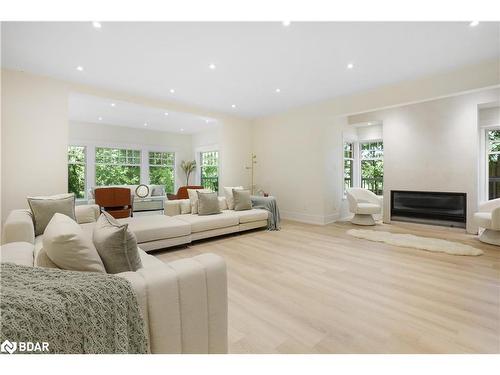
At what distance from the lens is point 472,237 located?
4.28 meters

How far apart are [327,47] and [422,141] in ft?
11.5

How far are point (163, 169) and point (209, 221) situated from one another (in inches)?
234

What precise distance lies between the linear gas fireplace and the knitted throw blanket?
5.87 m

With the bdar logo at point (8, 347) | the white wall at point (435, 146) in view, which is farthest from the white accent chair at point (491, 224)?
the bdar logo at point (8, 347)

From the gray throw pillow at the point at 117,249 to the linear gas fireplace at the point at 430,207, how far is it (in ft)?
18.8

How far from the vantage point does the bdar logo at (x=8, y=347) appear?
0.81 metres

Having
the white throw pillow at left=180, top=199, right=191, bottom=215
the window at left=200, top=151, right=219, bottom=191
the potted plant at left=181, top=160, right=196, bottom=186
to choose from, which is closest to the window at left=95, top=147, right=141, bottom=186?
the potted plant at left=181, top=160, right=196, bottom=186

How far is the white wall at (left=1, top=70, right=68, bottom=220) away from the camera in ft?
12.2

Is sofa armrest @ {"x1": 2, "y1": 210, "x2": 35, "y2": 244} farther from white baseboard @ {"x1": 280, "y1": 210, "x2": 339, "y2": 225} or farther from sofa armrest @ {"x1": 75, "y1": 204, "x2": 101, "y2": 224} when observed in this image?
white baseboard @ {"x1": 280, "y1": 210, "x2": 339, "y2": 225}

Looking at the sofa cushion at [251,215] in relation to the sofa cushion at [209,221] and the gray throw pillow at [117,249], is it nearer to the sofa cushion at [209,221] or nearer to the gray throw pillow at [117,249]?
the sofa cushion at [209,221]

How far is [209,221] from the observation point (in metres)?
4.07

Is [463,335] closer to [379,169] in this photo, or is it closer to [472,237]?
[472,237]

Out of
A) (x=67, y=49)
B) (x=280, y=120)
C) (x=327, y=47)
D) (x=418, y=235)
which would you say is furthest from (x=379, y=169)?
(x=67, y=49)

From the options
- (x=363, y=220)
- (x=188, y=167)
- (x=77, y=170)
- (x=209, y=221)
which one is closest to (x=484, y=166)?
(x=363, y=220)
